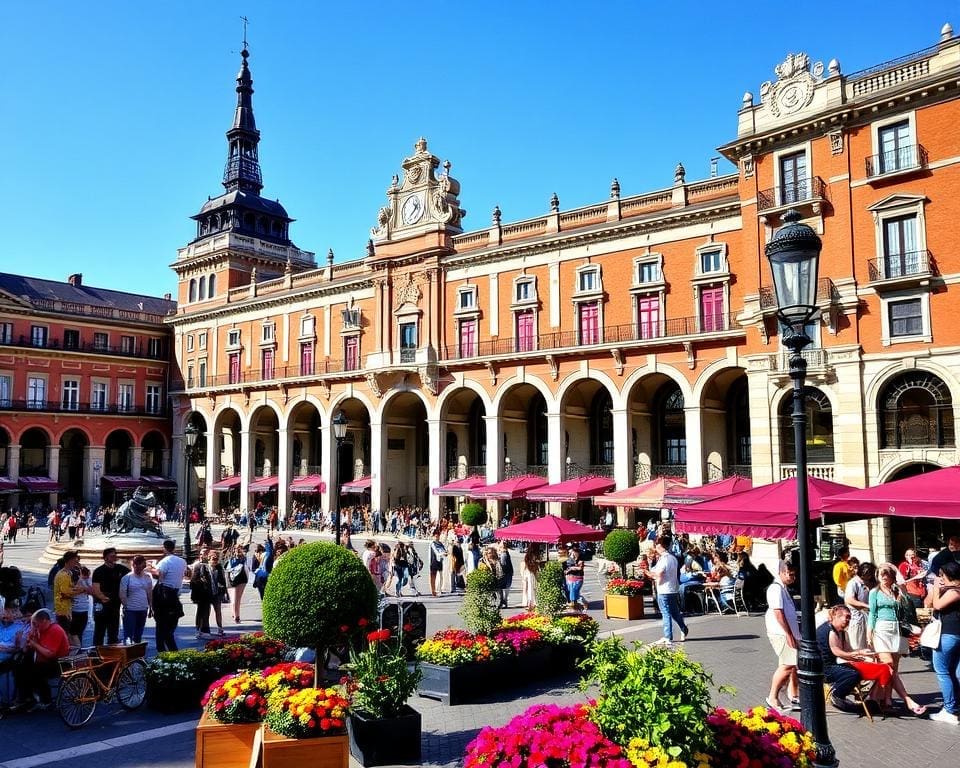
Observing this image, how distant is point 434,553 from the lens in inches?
779

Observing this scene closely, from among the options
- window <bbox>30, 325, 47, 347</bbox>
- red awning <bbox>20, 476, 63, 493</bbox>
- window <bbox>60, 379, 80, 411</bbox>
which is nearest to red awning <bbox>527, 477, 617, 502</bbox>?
red awning <bbox>20, 476, 63, 493</bbox>

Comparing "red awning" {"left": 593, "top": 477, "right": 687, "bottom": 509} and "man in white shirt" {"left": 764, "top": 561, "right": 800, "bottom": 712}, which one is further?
"red awning" {"left": 593, "top": 477, "right": 687, "bottom": 509}

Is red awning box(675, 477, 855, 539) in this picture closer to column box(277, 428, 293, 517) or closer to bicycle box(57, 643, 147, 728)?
bicycle box(57, 643, 147, 728)

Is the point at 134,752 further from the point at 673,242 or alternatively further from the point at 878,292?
the point at 673,242

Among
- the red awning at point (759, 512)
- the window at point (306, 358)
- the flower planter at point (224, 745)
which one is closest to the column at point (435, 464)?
the window at point (306, 358)

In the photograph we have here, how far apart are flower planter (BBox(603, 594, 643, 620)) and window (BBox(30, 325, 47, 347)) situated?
4809 centimetres

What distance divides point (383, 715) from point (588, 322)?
2887 centimetres

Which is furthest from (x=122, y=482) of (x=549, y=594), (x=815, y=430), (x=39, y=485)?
(x=549, y=594)

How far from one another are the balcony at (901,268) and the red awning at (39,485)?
48.4 m

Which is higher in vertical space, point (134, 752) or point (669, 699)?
point (669, 699)

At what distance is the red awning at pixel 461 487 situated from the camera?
1452 inches

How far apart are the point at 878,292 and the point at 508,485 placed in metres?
17.0

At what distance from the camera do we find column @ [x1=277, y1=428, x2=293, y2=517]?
1794 inches

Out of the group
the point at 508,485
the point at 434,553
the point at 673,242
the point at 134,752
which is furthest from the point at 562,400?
the point at 134,752
